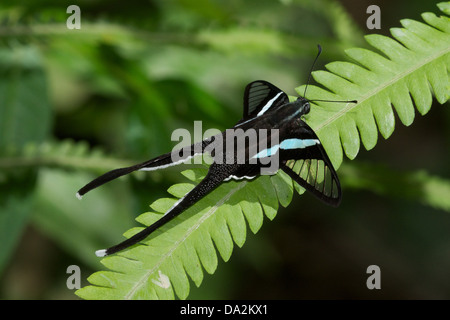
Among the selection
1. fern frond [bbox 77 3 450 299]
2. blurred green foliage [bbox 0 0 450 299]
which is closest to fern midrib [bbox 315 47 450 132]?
fern frond [bbox 77 3 450 299]

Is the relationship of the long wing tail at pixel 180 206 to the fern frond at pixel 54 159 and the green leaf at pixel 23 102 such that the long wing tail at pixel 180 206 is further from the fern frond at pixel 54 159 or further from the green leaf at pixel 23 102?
the green leaf at pixel 23 102

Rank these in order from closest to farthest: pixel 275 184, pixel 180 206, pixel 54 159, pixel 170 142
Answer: pixel 180 206
pixel 275 184
pixel 54 159
pixel 170 142

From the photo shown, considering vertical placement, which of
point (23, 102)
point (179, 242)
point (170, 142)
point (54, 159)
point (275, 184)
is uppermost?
point (23, 102)

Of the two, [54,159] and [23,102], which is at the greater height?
[23,102]

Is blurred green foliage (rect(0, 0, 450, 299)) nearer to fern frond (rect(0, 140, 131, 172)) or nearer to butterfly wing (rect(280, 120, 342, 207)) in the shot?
fern frond (rect(0, 140, 131, 172))

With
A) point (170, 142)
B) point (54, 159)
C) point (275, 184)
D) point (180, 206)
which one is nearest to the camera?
point (180, 206)

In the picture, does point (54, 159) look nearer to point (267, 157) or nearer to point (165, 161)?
point (165, 161)

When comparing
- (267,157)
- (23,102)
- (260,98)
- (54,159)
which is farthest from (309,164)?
(23,102)
